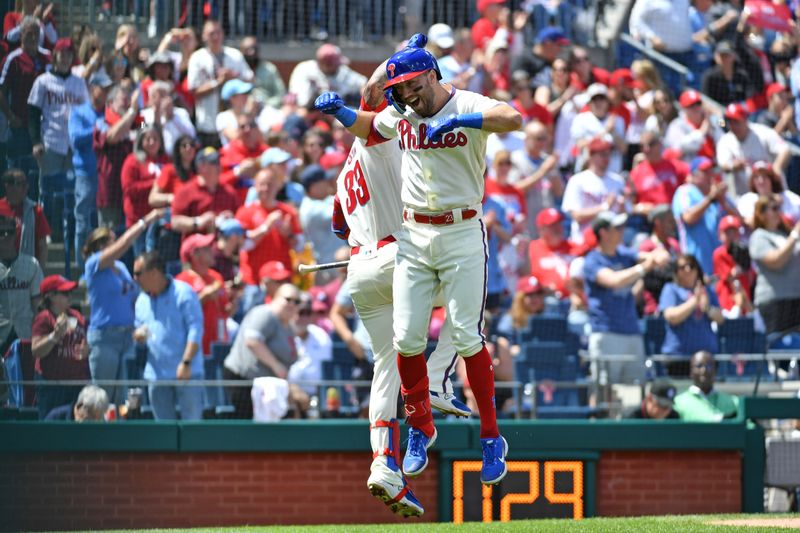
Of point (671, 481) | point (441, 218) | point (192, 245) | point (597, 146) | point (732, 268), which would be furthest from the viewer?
point (597, 146)

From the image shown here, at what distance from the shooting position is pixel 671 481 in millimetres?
10070

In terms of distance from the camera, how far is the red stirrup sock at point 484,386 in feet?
23.1

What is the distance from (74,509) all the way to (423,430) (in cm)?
310

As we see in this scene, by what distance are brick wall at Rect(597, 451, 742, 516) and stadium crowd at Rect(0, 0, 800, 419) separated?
0.53 meters

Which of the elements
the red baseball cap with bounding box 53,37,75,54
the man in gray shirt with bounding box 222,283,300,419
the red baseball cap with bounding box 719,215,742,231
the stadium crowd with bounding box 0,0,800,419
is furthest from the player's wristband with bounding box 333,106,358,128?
the red baseball cap with bounding box 719,215,742,231

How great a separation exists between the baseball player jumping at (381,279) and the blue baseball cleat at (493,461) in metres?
0.33

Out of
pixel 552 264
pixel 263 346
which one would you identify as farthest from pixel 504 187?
pixel 263 346

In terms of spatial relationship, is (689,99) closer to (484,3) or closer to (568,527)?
(484,3)

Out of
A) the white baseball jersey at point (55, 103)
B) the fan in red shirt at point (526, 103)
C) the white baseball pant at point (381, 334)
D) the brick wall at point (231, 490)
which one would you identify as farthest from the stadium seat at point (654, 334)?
the white baseball jersey at point (55, 103)

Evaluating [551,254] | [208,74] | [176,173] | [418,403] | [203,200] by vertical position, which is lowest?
[418,403]

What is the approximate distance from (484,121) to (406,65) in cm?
45

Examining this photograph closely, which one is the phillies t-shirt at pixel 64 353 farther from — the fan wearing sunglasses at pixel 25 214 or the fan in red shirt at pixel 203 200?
the fan in red shirt at pixel 203 200

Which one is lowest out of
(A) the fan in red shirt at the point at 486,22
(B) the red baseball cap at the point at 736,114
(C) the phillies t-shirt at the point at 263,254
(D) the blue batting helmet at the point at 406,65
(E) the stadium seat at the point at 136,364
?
(E) the stadium seat at the point at 136,364

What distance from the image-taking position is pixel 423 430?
7.29 metres
